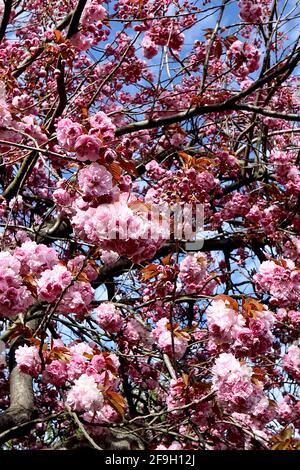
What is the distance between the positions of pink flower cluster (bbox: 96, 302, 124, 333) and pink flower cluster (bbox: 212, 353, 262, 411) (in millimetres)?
1075

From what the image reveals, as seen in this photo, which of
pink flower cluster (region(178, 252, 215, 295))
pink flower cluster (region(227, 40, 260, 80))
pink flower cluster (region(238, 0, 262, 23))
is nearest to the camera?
pink flower cluster (region(178, 252, 215, 295))

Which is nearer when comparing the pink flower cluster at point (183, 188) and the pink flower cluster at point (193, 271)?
the pink flower cluster at point (183, 188)

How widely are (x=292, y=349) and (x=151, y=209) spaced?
1.48 meters

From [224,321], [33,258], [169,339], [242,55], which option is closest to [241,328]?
[224,321]

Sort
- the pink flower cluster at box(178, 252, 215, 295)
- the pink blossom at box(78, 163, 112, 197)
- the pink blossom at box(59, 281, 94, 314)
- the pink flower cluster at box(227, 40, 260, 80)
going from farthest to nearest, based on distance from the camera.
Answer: the pink flower cluster at box(227, 40, 260, 80), the pink flower cluster at box(178, 252, 215, 295), the pink blossom at box(59, 281, 94, 314), the pink blossom at box(78, 163, 112, 197)

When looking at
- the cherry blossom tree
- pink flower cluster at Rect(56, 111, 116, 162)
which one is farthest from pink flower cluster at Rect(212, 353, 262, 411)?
pink flower cluster at Rect(56, 111, 116, 162)

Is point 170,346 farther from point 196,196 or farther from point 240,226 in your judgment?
point 240,226

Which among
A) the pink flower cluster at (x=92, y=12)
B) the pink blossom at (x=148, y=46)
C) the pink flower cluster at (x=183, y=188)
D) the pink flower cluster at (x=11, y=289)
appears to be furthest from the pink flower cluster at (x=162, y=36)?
the pink flower cluster at (x=11, y=289)

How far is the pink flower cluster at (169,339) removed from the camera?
2.71m

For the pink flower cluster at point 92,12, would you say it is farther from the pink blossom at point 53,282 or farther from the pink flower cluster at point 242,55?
the pink blossom at point 53,282

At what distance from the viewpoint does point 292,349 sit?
3.04 metres

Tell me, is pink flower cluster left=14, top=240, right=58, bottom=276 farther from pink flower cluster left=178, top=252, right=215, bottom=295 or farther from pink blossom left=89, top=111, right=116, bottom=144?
pink flower cluster left=178, top=252, right=215, bottom=295

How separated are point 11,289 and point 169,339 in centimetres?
108

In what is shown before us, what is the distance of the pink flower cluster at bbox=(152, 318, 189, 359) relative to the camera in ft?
8.91
